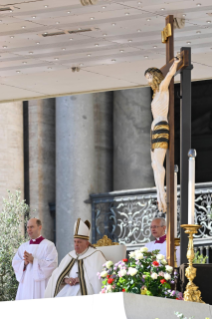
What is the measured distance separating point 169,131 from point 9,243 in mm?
5200

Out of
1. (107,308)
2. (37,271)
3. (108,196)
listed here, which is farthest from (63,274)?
(108,196)

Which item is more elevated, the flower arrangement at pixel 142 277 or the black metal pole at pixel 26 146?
the black metal pole at pixel 26 146

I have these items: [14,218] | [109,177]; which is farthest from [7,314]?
[109,177]

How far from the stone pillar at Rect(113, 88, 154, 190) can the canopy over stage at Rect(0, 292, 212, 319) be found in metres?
9.33

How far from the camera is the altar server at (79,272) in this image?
24.7ft

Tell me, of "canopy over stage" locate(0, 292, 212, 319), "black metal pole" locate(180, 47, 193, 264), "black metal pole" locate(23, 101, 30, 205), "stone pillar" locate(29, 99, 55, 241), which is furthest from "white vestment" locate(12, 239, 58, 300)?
"stone pillar" locate(29, 99, 55, 241)

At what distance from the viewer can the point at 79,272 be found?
25.1ft

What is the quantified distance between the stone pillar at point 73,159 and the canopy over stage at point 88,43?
11.5 feet

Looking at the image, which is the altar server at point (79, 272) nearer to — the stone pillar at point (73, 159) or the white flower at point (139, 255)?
the white flower at point (139, 255)

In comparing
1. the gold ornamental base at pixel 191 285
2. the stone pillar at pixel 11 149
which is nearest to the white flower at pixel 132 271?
the gold ornamental base at pixel 191 285

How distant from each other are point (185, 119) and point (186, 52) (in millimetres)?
568

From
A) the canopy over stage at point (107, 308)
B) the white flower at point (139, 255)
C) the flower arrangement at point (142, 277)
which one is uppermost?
the white flower at point (139, 255)

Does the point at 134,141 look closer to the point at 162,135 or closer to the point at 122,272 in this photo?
the point at 162,135

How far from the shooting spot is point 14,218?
10.9 m
